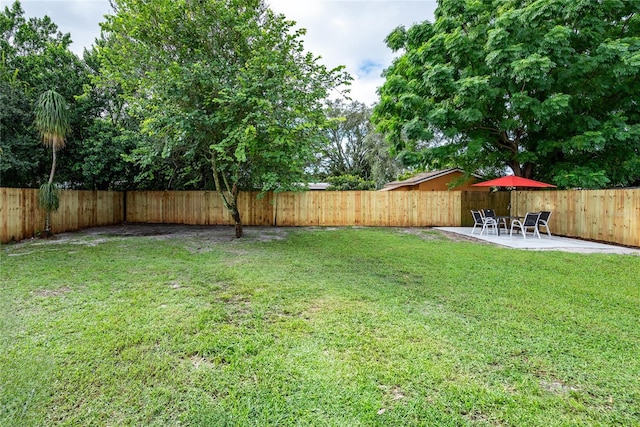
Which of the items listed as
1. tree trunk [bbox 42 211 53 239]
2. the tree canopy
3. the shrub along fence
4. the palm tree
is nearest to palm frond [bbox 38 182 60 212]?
the palm tree

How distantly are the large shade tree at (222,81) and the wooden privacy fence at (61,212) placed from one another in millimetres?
3231

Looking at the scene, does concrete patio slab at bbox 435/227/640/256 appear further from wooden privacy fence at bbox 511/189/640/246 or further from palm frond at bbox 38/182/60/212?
palm frond at bbox 38/182/60/212

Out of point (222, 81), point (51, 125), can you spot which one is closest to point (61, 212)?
point (51, 125)

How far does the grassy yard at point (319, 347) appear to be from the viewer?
1.75 m

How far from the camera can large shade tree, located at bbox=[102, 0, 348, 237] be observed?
21.3 ft

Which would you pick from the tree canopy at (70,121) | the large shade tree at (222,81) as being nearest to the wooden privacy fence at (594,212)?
the large shade tree at (222,81)

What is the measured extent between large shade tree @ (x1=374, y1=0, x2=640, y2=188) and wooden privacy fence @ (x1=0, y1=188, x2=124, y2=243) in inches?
446

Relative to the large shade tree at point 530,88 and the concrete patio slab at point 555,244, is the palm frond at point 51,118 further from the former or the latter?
the concrete patio slab at point 555,244

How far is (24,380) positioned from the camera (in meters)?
1.99

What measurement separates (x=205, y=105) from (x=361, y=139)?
19313mm

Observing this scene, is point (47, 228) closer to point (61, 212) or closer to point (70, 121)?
point (61, 212)

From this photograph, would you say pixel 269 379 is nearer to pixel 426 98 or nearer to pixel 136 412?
pixel 136 412

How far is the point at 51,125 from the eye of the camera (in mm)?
7348

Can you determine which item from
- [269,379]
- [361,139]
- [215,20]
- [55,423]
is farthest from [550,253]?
[361,139]
